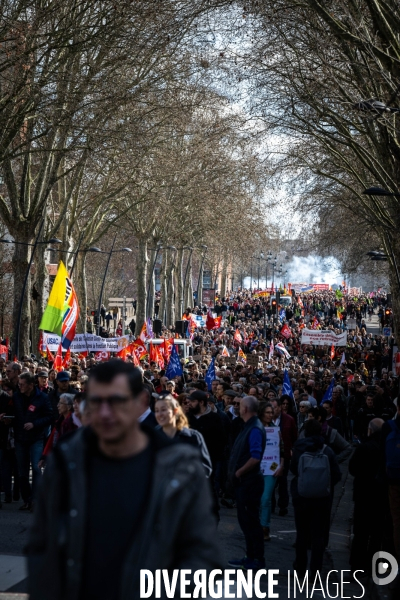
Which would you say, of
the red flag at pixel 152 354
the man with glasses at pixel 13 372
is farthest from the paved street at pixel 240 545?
the red flag at pixel 152 354

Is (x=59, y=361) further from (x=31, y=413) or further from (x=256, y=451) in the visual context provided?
(x=256, y=451)

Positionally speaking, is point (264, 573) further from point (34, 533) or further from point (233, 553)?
point (34, 533)

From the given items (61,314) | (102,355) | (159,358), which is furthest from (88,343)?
(159,358)

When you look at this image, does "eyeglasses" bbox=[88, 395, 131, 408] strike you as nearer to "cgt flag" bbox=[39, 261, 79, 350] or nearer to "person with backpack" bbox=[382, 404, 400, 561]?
"person with backpack" bbox=[382, 404, 400, 561]

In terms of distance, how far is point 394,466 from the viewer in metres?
8.22

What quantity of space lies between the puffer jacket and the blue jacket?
27.1 feet

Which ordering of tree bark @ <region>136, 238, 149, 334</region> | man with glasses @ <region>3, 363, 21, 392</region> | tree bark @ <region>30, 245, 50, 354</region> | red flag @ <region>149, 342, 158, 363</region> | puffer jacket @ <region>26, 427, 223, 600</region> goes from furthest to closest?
tree bark @ <region>136, 238, 149, 334</region> < tree bark @ <region>30, 245, 50, 354</region> < red flag @ <region>149, 342, 158, 363</region> < man with glasses @ <region>3, 363, 21, 392</region> < puffer jacket @ <region>26, 427, 223, 600</region>

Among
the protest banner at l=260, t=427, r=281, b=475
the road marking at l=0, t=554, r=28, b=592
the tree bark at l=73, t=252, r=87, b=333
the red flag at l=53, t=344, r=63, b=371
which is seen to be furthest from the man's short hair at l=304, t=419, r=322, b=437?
the tree bark at l=73, t=252, r=87, b=333

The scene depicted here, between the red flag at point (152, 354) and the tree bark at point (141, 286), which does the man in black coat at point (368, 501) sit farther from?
the tree bark at point (141, 286)

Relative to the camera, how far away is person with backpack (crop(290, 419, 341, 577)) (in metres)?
8.66

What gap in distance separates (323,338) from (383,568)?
26.9 m

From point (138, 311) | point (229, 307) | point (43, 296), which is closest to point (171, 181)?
point (138, 311)

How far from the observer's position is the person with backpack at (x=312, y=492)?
341 inches

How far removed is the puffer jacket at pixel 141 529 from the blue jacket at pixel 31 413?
325 inches
